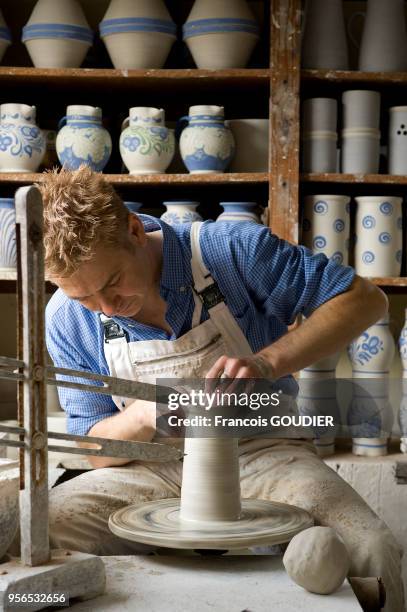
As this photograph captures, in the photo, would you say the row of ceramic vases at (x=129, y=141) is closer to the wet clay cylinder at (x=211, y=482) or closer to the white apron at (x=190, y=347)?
the white apron at (x=190, y=347)

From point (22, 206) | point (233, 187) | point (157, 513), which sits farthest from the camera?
point (233, 187)

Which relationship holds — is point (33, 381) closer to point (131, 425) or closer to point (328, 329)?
point (131, 425)

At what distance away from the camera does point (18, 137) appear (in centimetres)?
246

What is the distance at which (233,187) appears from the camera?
2.67 meters

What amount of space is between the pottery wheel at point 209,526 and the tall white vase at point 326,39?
60.2 inches

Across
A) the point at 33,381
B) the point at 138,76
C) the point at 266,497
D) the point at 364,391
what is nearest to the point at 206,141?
the point at 138,76

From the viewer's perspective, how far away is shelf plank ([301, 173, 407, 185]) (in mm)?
2469

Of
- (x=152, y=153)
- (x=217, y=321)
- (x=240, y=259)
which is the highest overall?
(x=152, y=153)

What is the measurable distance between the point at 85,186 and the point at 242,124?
3.70ft

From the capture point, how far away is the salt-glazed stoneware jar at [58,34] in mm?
2473

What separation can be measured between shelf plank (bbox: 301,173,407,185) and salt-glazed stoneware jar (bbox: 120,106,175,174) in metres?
0.43

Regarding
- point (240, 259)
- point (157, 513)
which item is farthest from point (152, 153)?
point (157, 513)

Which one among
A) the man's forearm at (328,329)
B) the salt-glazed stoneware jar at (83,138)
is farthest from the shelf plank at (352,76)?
the man's forearm at (328,329)

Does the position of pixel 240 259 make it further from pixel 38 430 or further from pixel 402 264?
pixel 402 264
